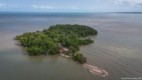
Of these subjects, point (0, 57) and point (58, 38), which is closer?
point (0, 57)

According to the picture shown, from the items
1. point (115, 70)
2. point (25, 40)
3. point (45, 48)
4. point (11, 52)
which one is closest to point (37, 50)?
point (45, 48)

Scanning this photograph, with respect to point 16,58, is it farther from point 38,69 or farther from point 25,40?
point 25,40

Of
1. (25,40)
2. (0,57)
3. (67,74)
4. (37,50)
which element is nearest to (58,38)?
(25,40)

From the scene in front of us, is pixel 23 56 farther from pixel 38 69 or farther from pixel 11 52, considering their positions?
pixel 38 69

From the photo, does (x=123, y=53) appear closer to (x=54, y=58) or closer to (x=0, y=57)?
(x=54, y=58)

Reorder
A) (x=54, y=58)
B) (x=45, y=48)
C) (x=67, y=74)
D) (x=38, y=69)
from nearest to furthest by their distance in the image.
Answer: (x=67, y=74) < (x=38, y=69) < (x=54, y=58) < (x=45, y=48)

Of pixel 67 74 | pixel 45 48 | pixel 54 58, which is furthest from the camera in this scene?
pixel 45 48

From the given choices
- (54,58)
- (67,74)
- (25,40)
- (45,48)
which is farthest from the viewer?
(25,40)

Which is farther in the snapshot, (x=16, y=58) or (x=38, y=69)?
(x=16, y=58)

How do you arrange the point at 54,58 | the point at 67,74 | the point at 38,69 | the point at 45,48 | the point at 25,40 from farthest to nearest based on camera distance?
the point at 25,40 < the point at 45,48 < the point at 54,58 < the point at 38,69 < the point at 67,74
